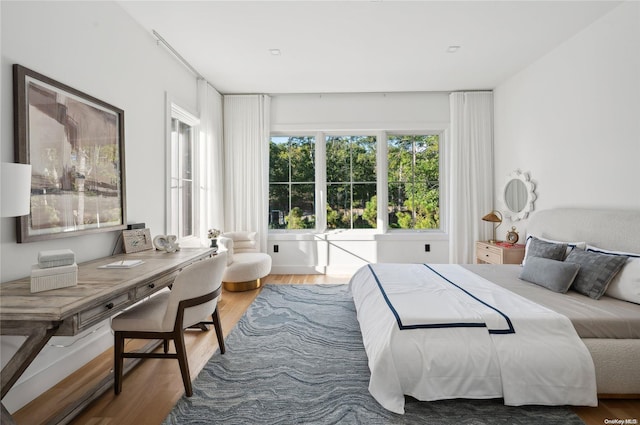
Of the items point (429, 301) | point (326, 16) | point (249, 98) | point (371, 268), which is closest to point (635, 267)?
point (429, 301)

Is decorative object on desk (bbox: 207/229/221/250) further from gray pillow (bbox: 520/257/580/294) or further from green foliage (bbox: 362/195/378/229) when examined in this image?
gray pillow (bbox: 520/257/580/294)

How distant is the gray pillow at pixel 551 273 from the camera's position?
239cm

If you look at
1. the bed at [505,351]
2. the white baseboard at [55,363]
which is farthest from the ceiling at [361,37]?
the white baseboard at [55,363]

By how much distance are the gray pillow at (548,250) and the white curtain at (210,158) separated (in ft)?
11.9

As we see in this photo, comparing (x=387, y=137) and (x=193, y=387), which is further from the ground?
(x=387, y=137)

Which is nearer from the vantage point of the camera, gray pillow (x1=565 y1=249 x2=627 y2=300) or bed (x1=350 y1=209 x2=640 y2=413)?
bed (x1=350 y1=209 x2=640 y2=413)

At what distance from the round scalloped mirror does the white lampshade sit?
14.8 ft

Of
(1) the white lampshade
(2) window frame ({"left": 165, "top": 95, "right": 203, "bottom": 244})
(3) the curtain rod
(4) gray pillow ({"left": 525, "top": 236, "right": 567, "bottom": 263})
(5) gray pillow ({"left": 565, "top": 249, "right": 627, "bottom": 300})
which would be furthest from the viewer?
(2) window frame ({"left": 165, "top": 95, "right": 203, "bottom": 244})

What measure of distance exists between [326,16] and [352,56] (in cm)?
83

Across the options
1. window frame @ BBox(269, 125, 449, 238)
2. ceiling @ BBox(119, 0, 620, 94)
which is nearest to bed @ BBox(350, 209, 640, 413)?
ceiling @ BBox(119, 0, 620, 94)

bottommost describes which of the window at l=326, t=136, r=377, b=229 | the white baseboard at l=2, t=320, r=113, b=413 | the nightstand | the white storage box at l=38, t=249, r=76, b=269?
the white baseboard at l=2, t=320, r=113, b=413

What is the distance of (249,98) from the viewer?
15.7ft

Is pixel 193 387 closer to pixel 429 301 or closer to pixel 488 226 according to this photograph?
pixel 429 301

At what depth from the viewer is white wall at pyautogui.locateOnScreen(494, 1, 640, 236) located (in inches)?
104
